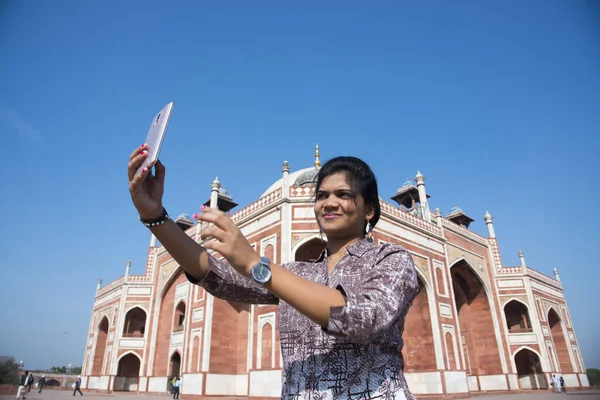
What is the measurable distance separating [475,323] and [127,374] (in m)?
18.5

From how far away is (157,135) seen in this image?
125 centimetres

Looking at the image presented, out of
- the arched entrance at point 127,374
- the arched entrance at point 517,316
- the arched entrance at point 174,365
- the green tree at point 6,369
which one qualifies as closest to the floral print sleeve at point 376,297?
the green tree at point 6,369

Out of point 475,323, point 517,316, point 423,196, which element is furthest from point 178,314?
point 517,316

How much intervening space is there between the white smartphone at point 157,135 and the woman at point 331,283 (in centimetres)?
3

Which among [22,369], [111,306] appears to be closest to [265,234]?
[22,369]

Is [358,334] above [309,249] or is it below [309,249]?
below

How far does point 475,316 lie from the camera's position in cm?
1898

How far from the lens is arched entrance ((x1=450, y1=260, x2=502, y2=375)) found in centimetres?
1795

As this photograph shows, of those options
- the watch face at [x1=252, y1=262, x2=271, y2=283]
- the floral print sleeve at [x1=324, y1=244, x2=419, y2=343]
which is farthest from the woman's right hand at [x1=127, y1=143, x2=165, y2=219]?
the floral print sleeve at [x1=324, y1=244, x2=419, y2=343]

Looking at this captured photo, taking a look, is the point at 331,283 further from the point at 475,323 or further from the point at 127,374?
the point at 127,374

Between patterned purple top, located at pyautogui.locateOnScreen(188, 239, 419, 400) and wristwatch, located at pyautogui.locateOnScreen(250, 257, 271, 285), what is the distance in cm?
A: 17

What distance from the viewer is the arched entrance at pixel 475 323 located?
17947mm

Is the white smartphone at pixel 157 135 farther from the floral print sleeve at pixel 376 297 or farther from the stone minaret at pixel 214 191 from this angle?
the stone minaret at pixel 214 191

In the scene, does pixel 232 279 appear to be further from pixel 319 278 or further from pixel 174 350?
pixel 174 350
